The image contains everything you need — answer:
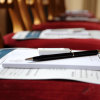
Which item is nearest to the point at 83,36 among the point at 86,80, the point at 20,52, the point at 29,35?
the point at 29,35

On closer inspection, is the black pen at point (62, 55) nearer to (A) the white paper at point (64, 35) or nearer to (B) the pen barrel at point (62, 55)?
(B) the pen barrel at point (62, 55)

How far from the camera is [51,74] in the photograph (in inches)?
15.4

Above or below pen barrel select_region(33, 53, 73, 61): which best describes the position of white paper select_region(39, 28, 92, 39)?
below

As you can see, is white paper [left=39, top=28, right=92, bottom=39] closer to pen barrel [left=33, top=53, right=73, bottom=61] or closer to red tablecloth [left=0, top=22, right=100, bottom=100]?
pen barrel [left=33, top=53, right=73, bottom=61]

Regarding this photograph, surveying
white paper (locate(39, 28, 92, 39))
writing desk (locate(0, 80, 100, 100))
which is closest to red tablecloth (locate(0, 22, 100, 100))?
writing desk (locate(0, 80, 100, 100))

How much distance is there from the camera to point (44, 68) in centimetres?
42

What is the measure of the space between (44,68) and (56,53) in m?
0.07

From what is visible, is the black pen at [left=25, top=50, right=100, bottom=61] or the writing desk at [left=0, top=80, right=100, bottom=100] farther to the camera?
the black pen at [left=25, top=50, right=100, bottom=61]

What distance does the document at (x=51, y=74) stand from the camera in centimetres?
38

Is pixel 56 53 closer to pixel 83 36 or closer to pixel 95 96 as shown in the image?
pixel 95 96

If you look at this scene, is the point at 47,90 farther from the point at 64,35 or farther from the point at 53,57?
the point at 64,35

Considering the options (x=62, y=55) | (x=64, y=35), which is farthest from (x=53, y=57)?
(x=64, y=35)

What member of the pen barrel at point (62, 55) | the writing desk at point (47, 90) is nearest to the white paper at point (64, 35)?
the pen barrel at point (62, 55)

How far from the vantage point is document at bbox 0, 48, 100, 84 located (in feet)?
1.24
